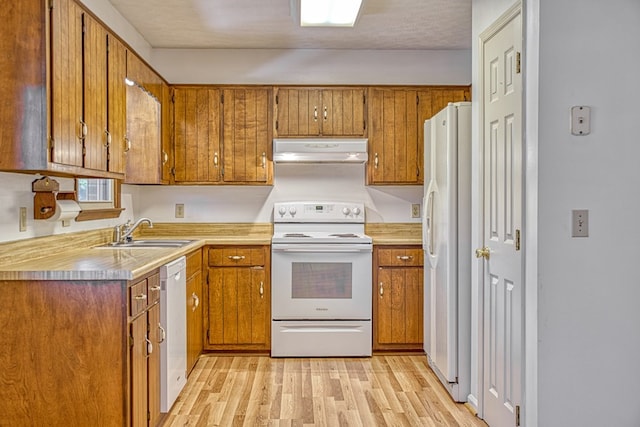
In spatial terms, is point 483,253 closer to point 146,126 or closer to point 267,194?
point 267,194

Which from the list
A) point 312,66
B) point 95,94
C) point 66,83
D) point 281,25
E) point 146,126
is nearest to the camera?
point 66,83

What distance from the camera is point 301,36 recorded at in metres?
4.01

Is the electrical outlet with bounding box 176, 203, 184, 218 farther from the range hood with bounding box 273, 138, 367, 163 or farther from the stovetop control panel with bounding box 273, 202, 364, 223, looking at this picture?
the range hood with bounding box 273, 138, 367, 163

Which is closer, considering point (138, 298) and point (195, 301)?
point (138, 298)

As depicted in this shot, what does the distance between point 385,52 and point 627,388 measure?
3232 mm

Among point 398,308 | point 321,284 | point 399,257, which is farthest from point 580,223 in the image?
point 321,284

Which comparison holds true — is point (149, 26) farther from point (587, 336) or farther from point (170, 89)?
point (587, 336)

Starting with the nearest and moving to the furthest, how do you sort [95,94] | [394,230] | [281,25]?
[95,94], [281,25], [394,230]

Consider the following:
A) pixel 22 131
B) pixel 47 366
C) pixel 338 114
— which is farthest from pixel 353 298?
pixel 22 131

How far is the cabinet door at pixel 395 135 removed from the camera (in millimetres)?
4164

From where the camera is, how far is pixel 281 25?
375 centimetres

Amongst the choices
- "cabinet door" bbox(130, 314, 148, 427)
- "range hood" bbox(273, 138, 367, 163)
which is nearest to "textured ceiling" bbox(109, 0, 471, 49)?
"range hood" bbox(273, 138, 367, 163)

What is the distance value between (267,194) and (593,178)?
114 inches

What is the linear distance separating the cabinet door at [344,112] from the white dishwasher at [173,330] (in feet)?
5.62
